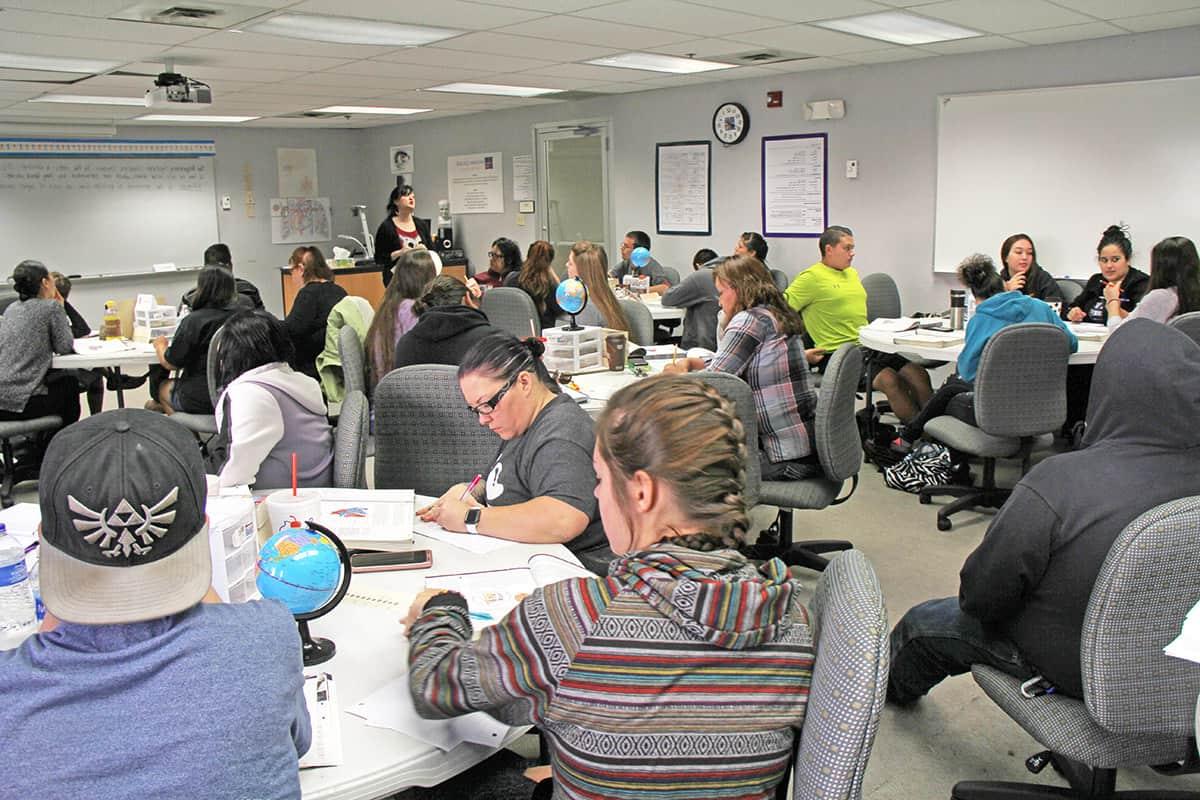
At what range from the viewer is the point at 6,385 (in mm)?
4898

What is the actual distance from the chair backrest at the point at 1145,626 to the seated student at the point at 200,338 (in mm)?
3865

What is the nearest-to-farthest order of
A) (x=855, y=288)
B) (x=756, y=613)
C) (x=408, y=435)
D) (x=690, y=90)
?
(x=756, y=613) → (x=408, y=435) → (x=855, y=288) → (x=690, y=90)

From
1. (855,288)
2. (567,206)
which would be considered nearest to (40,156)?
(567,206)

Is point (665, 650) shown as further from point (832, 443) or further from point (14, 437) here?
point (14, 437)

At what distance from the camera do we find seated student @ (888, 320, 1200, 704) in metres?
1.93

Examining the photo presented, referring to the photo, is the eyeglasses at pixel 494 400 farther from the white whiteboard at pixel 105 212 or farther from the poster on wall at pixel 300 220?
the poster on wall at pixel 300 220

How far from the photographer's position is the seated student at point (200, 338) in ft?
14.8

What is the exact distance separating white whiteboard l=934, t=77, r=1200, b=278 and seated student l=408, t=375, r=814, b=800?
578 centimetres

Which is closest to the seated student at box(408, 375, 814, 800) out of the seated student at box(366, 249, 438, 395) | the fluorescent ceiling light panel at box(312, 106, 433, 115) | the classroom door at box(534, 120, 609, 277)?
the seated student at box(366, 249, 438, 395)

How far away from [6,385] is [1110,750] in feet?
16.5

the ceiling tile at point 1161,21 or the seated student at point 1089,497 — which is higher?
the ceiling tile at point 1161,21

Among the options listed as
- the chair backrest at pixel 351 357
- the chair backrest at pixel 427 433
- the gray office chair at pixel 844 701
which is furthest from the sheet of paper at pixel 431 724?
the chair backrest at pixel 351 357

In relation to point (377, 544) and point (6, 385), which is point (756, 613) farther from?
point (6, 385)

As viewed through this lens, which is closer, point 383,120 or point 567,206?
point 567,206
